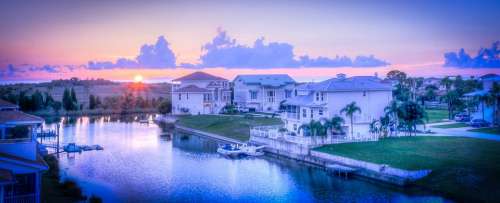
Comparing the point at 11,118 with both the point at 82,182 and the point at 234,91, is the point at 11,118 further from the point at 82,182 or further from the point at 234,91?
the point at 234,91

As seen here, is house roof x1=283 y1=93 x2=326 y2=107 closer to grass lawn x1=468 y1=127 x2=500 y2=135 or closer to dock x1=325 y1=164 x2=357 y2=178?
dock x1=325 y1=164 x2=357 y2=178

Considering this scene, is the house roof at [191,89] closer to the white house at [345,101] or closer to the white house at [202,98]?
the white house at [202,98]

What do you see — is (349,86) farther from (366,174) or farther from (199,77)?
(199,77)

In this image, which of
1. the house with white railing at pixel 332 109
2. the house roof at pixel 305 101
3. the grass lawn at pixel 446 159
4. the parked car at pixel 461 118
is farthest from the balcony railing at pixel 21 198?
the parked car at pixel 461 118

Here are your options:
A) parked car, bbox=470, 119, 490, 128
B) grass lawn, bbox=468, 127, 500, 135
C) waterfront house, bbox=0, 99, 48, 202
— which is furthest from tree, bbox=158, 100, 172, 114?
waterfront house, bbox=0, 99, 48, 202

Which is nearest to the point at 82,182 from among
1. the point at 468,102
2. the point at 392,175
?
the point at 392,175

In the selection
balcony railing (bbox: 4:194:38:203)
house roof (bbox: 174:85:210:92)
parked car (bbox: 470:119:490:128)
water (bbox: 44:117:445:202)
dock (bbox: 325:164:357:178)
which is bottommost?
water (bbox: 44:117:445:202)

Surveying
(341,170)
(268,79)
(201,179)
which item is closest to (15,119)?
(201,179)
